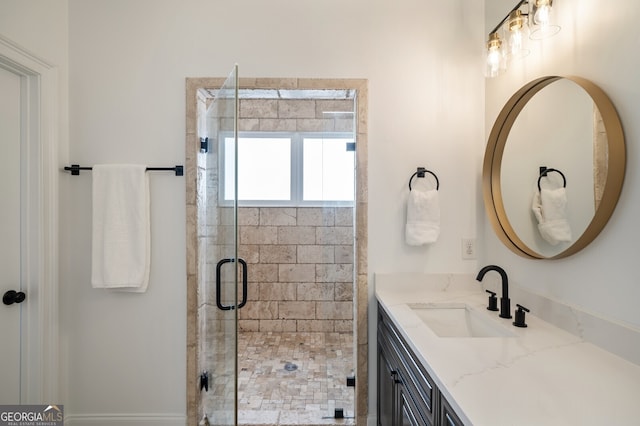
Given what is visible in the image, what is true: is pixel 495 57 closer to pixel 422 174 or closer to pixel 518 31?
pixel 518 31

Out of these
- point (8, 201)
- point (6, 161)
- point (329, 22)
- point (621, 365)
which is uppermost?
point (329, 22)

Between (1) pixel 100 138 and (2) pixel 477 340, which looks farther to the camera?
(1) pixel 100 138

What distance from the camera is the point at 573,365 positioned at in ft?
3.38

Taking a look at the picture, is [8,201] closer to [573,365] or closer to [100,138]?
[100,138]

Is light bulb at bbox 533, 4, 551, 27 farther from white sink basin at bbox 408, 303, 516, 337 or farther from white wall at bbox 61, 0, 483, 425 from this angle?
white sink basin at bbox 408, 303, 516, 337

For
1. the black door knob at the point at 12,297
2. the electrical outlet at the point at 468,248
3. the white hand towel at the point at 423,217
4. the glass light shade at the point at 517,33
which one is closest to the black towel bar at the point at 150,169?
the black door knob at the point at 12,297

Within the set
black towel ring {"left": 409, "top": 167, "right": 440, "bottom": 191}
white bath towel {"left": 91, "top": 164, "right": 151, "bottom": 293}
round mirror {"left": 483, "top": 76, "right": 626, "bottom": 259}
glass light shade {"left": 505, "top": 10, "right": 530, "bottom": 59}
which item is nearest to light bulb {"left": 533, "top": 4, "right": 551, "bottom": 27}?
glass light shade {"left": 505, "top": 10, "right": 530, "bottom": 59}

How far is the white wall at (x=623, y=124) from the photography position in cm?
Answer: 107

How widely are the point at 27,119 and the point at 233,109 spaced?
125 cm

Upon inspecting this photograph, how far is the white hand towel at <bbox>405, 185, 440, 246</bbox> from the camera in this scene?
1.88 metres

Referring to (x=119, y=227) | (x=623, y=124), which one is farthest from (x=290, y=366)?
(x=623, y=124)

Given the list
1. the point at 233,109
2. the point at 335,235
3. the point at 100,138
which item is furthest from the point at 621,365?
the point at 100,138

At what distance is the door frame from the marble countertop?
1982mm

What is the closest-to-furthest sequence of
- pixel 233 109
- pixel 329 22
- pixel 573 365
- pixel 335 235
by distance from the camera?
pixel 573 365, pixel 233 109, pixel 329 22, pixel 335 235
